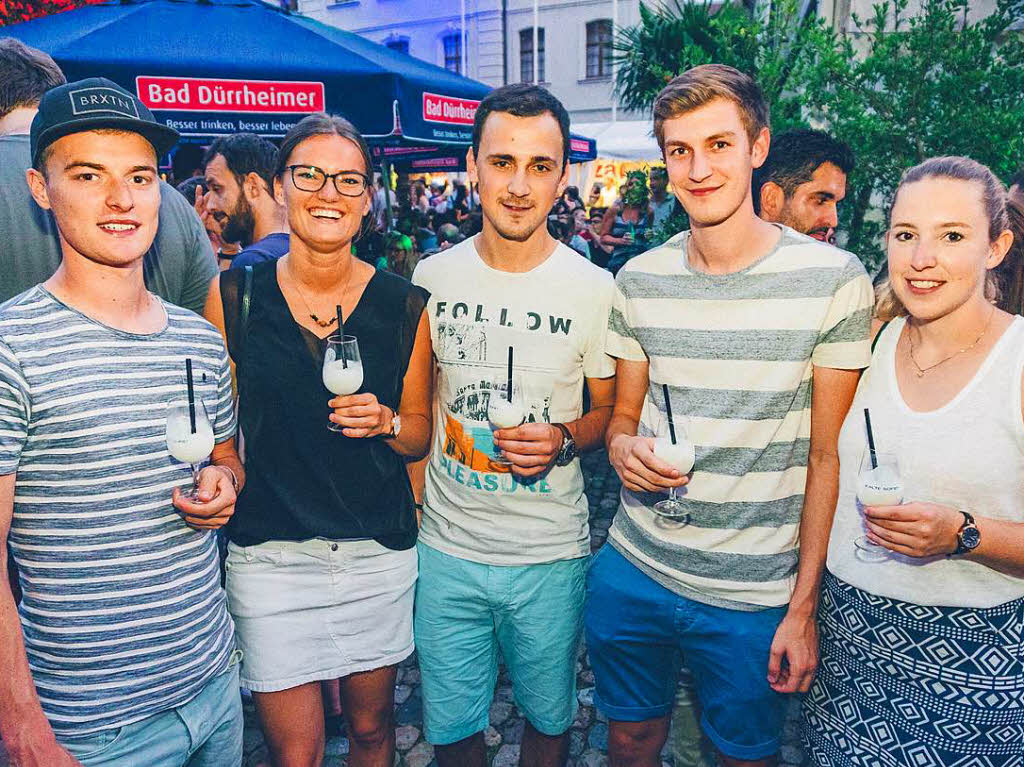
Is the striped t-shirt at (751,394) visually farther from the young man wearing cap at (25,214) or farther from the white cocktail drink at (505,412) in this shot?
the young man wearing cap at (25,214)

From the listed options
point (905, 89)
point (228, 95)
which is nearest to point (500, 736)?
point (228, 95)

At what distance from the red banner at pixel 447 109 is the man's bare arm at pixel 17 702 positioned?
4.89 metres

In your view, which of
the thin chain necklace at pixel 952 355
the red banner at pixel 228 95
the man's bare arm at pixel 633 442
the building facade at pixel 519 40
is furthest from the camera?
the building facade at pixel 519 40

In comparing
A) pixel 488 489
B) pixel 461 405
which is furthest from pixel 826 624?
pixel 461 405

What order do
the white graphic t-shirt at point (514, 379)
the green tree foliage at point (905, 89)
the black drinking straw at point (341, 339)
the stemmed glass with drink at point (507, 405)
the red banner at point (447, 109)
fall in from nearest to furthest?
the black drinking straw at point (341, 339) → the stemmed glass with drink at point (507, 405) → the white graphic t-shirt at point (514, 379) → the green tree foliage at point (905, 89) → the red banner at point (447, 109)

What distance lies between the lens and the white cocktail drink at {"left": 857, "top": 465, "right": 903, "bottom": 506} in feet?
6.25

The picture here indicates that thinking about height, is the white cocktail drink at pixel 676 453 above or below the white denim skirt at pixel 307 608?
above

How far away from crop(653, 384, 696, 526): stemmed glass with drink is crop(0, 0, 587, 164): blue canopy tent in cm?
404

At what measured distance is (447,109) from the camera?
243 inches

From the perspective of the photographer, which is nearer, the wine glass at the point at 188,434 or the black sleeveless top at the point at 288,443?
the wine glass at the point at 188,434

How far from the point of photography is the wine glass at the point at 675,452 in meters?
2.19

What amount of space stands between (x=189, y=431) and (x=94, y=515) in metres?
0.30

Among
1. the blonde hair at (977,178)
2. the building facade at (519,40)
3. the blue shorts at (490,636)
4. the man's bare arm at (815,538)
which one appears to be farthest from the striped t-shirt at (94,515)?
the building facade at (519,40)

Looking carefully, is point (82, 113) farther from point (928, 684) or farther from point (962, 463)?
point (928, 684)
